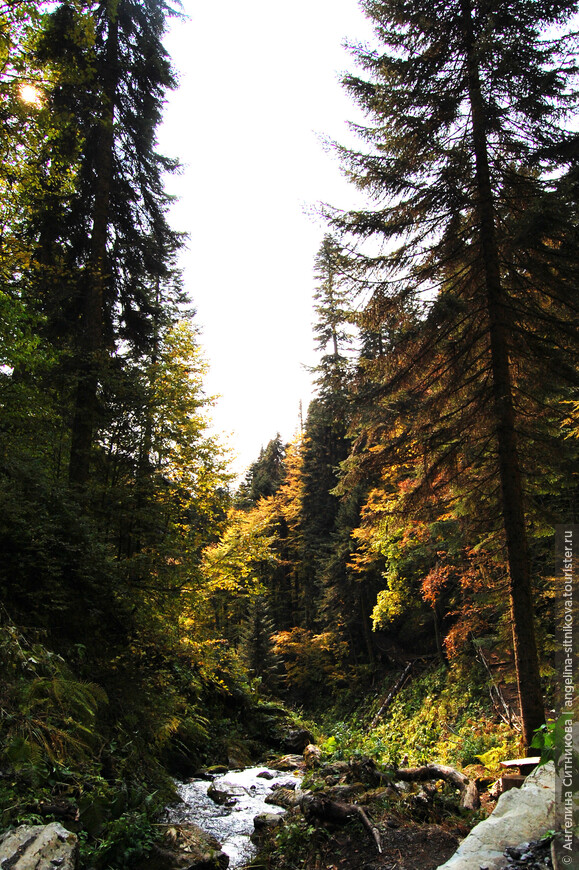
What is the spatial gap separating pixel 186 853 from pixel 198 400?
329 inches

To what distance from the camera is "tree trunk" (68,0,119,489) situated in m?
8.63

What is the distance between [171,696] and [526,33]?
474 inches

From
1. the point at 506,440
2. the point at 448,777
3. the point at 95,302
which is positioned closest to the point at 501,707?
the point at 448,777

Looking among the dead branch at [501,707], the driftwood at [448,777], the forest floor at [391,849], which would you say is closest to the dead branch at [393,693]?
the dead branch at [501,707]

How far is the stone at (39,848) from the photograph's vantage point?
10.2 ft

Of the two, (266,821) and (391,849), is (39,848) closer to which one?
(391,849)

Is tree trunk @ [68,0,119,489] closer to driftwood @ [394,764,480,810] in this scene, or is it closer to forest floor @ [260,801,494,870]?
forest floor @ [260,801,494,870]

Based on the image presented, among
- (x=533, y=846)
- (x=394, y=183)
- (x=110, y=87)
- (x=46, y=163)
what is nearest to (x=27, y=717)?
(x=533, y=846)

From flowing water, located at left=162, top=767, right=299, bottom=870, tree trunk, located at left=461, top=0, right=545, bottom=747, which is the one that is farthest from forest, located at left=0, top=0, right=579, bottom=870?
flowing water, located at left=162, top=767, right=299, bottom=870

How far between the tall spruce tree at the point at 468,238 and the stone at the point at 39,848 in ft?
19.1

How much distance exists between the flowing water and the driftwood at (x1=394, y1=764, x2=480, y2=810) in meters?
2.38

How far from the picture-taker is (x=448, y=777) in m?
6.63

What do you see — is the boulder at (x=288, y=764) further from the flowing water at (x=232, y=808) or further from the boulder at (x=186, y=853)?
the boulder at (x=186, y=853)

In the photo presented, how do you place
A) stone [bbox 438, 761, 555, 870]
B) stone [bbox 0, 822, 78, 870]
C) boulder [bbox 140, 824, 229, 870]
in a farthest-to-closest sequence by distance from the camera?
boulder [bbox 140, 824, 229, 870], stone [bbox 438, 761, 555, 870], stone [bbox 0, 822, 78, 870]
